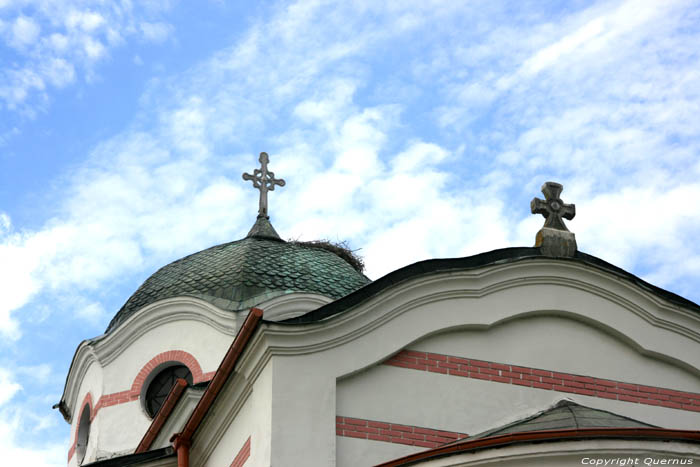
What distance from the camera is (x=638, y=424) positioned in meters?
9.27

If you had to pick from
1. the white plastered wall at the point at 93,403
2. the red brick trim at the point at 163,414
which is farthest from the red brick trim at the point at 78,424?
the red brick trim at the point at 163,414

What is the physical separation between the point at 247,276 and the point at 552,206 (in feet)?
18.6

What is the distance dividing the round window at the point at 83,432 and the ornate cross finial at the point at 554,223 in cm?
810

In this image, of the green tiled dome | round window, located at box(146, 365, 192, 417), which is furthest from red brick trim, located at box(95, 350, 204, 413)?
the green tiled dome

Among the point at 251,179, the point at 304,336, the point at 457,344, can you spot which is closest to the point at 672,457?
the point at 457,344

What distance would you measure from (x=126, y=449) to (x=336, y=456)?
22.0 feet

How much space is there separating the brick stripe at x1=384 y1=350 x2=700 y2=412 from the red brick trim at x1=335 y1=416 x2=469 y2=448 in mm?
576

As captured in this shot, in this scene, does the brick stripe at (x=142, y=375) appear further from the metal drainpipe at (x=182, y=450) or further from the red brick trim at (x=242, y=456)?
the red brick trim at (x=242, y=456)

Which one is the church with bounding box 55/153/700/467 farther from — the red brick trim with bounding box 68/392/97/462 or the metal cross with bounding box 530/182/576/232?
the red brick trim with bounding box 68/392/97/462

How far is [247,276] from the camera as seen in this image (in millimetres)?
15281

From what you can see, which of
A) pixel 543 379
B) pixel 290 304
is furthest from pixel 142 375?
pixel 543 379

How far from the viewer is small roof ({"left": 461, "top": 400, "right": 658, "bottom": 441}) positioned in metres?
8.80

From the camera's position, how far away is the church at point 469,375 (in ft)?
28.5

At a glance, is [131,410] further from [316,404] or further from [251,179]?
[316,404]
